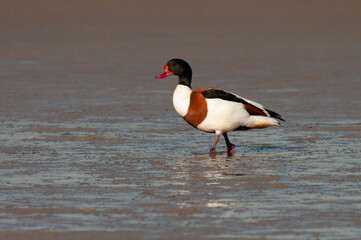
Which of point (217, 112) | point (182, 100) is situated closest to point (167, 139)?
point (182, 100)

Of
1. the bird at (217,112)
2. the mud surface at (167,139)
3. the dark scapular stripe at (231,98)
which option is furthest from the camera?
the dark scapular stripe at (231,98)

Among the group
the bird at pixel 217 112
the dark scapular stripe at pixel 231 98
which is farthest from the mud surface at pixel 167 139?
the dark scapular stripe at pixel 231 98

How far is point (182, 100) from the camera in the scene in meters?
10.9

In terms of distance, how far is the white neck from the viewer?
1084 cm

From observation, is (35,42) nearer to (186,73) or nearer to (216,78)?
(216,78)

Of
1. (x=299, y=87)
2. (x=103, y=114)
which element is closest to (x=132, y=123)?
(x=103, y=114)

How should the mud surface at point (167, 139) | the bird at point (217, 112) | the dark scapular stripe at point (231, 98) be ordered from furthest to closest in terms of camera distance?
the dark scapular stripe at point (231, 98) < the bird at point (217, 112) < the mud surface at point (167, 139)

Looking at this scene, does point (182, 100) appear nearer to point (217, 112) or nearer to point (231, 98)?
point (217, 112)

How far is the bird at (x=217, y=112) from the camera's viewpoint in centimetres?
1075

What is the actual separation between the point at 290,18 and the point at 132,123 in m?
19.3

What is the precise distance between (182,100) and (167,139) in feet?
3.03

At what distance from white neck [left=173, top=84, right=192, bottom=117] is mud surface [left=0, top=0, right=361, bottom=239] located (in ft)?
1.55

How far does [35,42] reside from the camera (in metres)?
25.7

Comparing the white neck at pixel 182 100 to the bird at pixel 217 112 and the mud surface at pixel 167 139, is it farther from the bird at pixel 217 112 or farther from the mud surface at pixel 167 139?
the mud surface at pixel 167 139
